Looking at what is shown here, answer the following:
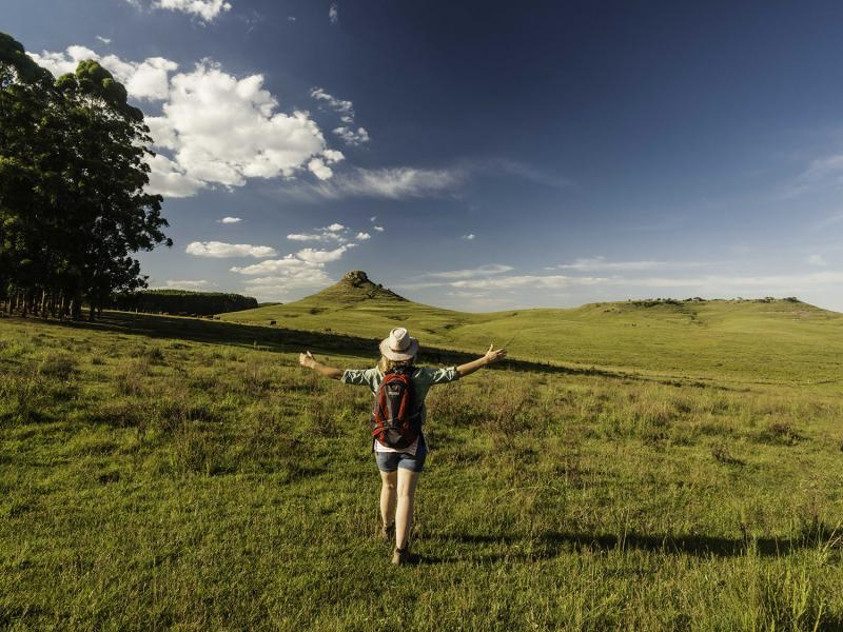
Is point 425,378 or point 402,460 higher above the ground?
point 425,378

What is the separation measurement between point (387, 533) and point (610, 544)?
311cm

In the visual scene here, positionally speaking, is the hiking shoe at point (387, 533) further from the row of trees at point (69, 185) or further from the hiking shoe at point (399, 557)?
the row of trees at point (69, 185)

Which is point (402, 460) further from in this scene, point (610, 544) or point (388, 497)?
point (610, 544)

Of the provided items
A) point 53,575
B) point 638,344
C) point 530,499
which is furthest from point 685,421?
point 638,344

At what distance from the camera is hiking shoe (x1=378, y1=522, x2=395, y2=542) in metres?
5.63

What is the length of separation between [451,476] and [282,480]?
3.12 m

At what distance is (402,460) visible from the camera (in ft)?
16.9

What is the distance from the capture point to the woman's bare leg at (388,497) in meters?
5.38

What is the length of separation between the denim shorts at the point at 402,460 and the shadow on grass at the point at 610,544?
1.23 metres

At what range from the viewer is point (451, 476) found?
8.14 meters

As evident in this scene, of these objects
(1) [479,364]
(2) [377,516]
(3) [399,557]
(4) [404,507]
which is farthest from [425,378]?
(2) [377,516]

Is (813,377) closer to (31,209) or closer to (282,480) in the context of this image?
(282,480)

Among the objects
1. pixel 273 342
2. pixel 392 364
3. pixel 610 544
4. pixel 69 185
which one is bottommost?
pixel 610 544

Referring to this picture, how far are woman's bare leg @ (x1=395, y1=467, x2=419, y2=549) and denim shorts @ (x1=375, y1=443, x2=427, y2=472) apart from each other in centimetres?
8
